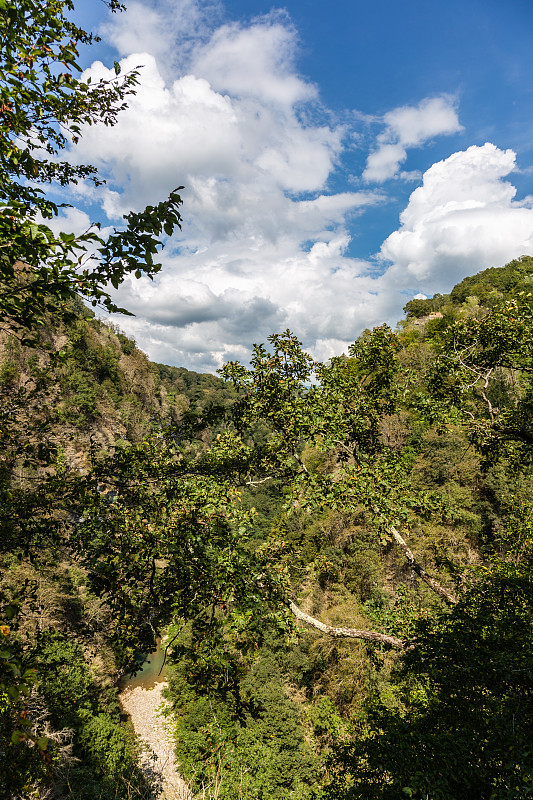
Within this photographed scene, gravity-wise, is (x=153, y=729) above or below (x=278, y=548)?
below

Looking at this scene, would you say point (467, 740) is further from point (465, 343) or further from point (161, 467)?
point (465, 343)

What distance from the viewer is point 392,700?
12836mm

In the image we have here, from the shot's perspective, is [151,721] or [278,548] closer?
[278,548]

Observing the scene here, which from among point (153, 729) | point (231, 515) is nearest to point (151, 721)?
point (153, 729)

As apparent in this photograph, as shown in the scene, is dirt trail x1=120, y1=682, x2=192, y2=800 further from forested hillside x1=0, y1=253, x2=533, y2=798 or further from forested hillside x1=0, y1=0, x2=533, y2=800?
forested hillside x1=0, y1=0, x2=533, y2=800

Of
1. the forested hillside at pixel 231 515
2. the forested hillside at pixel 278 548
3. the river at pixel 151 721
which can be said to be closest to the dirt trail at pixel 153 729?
the river at pixel 151 721

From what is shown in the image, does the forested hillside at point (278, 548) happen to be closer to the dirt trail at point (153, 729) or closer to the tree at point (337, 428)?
the tree at point (337, 428)

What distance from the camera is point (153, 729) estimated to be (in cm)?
2294

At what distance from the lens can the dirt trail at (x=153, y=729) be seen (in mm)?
18936

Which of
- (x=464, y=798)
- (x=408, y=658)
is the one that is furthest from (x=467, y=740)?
(x=408, y=658)

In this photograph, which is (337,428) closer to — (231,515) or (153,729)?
(231,515)

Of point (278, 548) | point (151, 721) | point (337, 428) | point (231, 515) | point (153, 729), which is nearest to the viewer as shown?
point (231, 515)

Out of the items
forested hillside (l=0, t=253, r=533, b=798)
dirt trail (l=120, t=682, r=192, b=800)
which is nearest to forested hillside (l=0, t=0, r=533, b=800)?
forested hillside (l=0, t=253, r=533, b=798)

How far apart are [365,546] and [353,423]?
58.3ft
